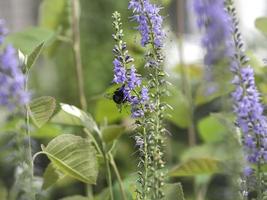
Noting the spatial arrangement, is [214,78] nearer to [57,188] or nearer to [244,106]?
[244,106]

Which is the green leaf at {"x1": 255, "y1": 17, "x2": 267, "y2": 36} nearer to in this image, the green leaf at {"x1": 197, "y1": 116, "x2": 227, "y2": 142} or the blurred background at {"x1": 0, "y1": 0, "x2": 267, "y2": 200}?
the blurred background at {"x1": 0, "y1": 0, "x2": 267, "y2": 200}

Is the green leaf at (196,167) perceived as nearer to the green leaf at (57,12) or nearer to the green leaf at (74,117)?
the green leaf at (74,117)

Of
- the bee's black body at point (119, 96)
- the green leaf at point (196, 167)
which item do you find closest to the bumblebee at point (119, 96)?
the bee's black body at point (119, 96)

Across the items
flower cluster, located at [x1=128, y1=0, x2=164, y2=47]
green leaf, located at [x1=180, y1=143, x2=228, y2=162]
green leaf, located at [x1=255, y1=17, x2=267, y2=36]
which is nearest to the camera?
flower cluster, located at [x1=128, y1=0, x2=164, y2=47]

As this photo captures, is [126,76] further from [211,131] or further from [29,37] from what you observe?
[211,131]

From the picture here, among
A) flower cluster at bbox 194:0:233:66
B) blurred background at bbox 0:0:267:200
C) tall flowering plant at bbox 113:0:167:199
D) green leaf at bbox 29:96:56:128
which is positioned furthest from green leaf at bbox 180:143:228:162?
tall flowering plant at bbox 113:0:167:199

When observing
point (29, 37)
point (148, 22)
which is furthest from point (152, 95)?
point (29, 37)
